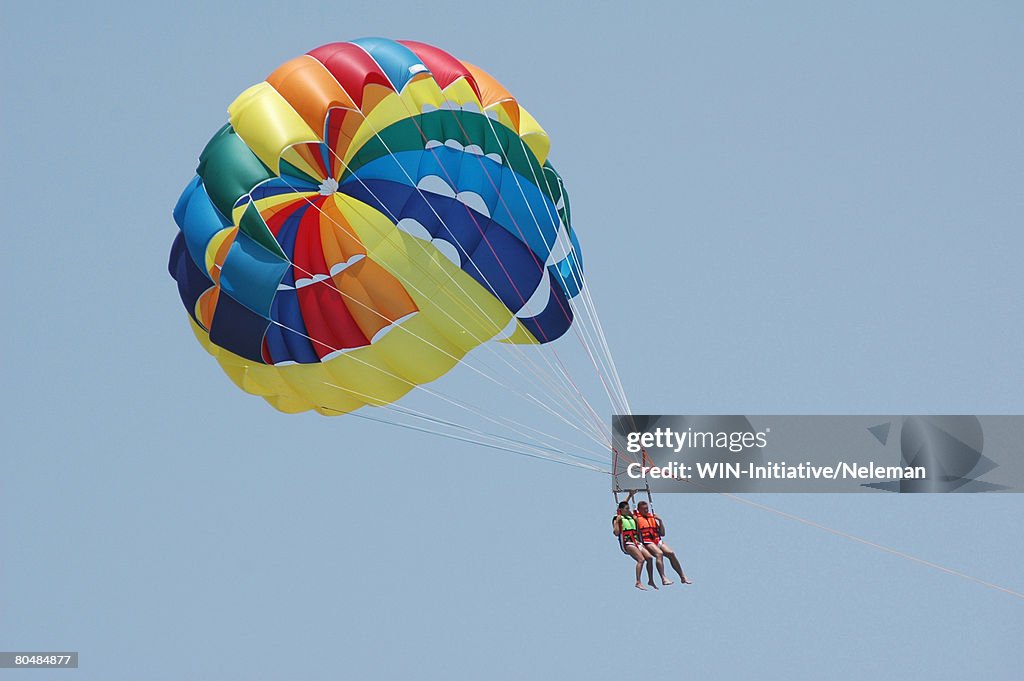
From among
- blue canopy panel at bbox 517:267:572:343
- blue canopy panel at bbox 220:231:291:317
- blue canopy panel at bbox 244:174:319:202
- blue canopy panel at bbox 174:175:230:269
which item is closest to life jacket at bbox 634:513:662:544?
blue canopy panel at bbox 517:267:572:343

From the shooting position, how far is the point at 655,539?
14719 millimetres

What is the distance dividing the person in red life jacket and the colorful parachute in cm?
261

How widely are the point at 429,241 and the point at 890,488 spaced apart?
4692 millimetres

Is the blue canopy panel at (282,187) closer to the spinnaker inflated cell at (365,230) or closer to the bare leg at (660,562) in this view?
the spinnaker inflated cell at (365,230)

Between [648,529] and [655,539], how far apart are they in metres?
0.10

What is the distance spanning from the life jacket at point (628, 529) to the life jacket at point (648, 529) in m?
0.04

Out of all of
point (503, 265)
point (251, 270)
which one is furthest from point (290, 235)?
point (503, 265)

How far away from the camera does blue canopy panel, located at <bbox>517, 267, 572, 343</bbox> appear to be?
55.0ft

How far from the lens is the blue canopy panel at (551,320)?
1677 centimetres

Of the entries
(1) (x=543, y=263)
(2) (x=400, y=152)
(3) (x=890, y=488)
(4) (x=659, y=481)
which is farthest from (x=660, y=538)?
(2) (x=400, y=152)

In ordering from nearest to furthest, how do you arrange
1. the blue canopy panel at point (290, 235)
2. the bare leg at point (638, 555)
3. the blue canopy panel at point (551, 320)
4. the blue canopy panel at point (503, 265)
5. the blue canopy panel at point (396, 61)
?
the bare leg at point (638, 555) < the blue canopy panel at point (396, 61) < the blue canopy panel at point (290, 235) < the blue canopy panel at point (503, 265) < the blue canopy panel at point (551, 320)

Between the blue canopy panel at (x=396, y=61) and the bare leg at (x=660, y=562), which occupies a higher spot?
the blue canopy panel at (x=396, y=61)

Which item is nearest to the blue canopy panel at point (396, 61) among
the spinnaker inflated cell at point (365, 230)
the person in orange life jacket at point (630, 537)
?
the spinnaker inflated cell at point (365, 230)

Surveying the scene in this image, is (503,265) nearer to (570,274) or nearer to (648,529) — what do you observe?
(570,274)
